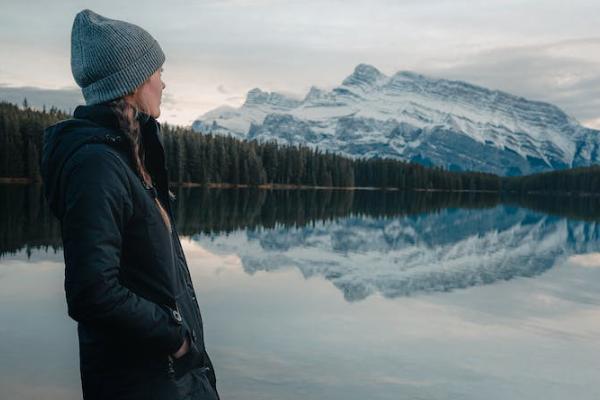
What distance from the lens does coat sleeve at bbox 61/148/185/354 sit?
10.1ft

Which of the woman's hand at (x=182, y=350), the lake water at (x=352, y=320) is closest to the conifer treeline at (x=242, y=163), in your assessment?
the lake water at (x=352, y=320)

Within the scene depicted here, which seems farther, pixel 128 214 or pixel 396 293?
pixel 396 293

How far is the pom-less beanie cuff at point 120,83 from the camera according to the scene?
354 cm

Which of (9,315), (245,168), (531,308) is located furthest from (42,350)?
(245,168)

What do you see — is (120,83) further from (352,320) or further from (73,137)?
(352,320)

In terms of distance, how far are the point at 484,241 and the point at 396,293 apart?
21.6 m

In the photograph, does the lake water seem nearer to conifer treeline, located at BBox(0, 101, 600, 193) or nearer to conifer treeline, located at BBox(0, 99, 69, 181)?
conifer treeline, located at BBox(0, 99, 69, 181)

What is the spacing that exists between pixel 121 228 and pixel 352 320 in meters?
12.0

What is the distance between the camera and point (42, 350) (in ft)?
34.6

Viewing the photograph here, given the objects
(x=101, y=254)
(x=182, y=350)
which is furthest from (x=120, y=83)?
(x=182, y=350)

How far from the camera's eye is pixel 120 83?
139 inches

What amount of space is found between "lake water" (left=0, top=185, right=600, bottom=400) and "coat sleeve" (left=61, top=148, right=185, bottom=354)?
20.4 ft

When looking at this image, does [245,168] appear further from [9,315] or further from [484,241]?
[9,315]

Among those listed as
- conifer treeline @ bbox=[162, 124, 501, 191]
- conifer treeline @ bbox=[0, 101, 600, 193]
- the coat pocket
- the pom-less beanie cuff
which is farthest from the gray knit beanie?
conifer treeline @ bbox=[162, 124, 501, 191]
